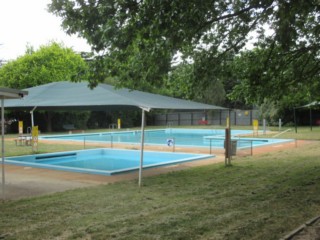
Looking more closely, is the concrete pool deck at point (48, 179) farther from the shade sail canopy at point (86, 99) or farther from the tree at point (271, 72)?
the tree at point (271, 72)

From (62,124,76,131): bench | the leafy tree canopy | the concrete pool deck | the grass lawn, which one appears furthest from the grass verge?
(62,124,76,131): bench

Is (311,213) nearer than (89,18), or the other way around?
(311,213)

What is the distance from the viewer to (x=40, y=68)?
34.2 meters

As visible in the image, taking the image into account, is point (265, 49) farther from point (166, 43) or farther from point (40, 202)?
point (40, 202)

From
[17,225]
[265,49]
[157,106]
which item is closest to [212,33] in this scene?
[265,49]

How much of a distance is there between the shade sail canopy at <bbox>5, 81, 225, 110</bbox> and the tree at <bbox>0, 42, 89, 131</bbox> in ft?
57.4

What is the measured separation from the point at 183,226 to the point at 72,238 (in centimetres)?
149

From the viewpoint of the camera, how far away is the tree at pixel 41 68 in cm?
3331

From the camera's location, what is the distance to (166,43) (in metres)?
6.75

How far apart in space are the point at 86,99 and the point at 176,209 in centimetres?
687

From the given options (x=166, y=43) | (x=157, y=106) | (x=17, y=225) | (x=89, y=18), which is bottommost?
(x=17, y=225)

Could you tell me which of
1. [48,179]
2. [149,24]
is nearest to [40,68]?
[48,179]

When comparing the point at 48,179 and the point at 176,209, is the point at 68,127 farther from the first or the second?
the point at 176,209

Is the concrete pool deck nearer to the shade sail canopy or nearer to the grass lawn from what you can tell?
the grass lawn
